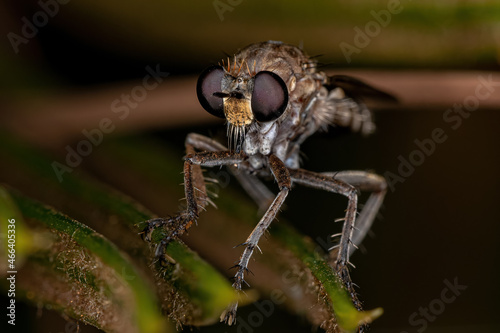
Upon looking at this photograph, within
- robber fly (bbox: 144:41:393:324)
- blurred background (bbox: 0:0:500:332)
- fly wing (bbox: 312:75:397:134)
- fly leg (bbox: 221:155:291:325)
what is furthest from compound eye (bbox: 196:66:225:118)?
blurred background (bbox: 0:0:500:332)

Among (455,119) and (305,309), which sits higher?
(455,119)

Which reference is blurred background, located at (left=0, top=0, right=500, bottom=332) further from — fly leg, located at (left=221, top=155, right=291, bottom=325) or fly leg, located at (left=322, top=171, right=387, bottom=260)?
fly leg, located at (left=221, top=155, right=291, bottom=325)

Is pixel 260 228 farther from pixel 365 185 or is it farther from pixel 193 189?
pixel 365 185

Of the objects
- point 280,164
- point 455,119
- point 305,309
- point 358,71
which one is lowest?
point 305,309

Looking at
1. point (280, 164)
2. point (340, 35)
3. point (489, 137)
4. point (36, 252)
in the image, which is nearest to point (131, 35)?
point (340, 35)

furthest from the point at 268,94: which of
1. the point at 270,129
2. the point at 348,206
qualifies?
the point at 348,206

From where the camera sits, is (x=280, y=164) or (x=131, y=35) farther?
(x=131, y=35)

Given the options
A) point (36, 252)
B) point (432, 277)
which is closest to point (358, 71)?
point (432, 277)

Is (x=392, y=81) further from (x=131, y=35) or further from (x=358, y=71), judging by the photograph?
(x=131, y=35)

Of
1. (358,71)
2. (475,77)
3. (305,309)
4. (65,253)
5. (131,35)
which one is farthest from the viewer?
(131,35)

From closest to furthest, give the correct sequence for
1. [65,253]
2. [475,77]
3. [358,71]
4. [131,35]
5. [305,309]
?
[65,253] → [305,309] → [475,77] → [358,71] → [131,35]
